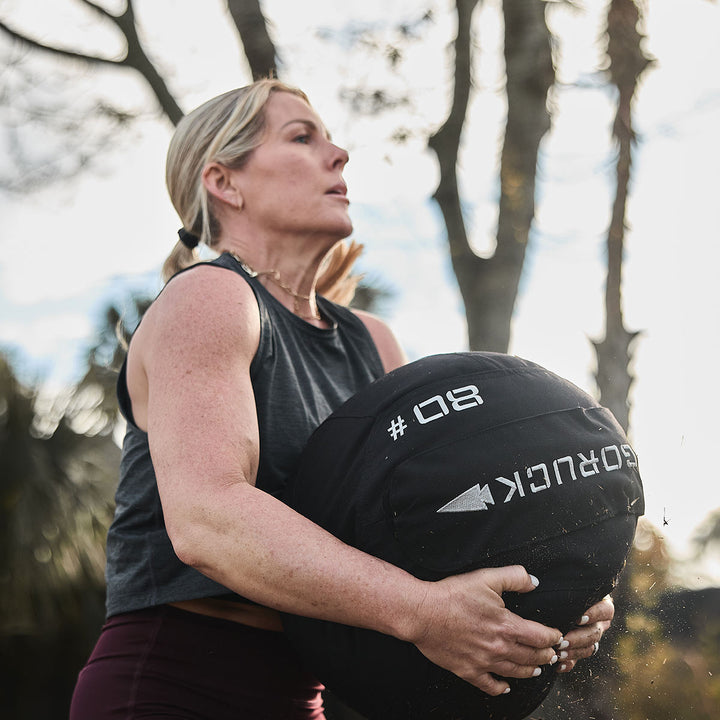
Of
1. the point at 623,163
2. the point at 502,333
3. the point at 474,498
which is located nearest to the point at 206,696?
the point at 474,498

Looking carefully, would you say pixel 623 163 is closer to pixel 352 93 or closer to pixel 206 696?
pixel 352 93

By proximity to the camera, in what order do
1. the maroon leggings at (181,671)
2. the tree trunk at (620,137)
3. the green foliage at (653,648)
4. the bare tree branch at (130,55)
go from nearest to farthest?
the maroon leggings at (181,671) → the green foliage at (653,648) → the tree trunk at (620,137) → the bare tree branch at (130,55)

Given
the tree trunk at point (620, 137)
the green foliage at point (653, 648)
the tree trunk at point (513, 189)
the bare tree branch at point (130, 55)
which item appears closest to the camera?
the green foliage at point (653, 648)

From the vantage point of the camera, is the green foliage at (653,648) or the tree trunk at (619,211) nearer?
the green foliage at (653,648)

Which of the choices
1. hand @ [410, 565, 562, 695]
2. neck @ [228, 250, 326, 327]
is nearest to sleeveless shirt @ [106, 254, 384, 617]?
neck @ [228, 250, 326, 327]

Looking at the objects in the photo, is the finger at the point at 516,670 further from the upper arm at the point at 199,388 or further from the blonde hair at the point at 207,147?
the blonde hair at the point at 207,147

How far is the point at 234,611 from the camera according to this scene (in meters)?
1.78

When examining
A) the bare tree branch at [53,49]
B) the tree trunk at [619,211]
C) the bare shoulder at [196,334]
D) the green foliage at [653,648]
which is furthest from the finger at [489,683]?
the bare tree branch at [53,49]

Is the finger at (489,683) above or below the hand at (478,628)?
below

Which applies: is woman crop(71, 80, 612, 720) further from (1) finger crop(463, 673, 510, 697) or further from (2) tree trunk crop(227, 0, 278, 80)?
(2) tree trunk crop(227, 0, 278, 80)

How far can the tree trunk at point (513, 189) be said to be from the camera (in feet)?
16.4

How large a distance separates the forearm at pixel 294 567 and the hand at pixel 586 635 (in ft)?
1.25

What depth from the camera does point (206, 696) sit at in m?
1.71

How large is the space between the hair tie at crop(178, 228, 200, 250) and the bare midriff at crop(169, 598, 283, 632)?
1.03 meters
